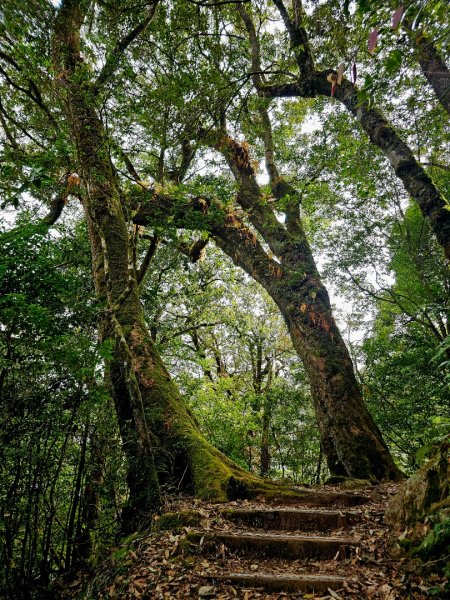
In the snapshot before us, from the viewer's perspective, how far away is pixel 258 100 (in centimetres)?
733

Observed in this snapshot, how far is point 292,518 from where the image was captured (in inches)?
145

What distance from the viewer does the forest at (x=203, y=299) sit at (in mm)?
2986

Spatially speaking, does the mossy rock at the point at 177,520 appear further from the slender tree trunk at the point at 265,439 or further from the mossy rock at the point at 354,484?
the slender tree trunk at the point at 265,439

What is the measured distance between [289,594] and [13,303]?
3.29m

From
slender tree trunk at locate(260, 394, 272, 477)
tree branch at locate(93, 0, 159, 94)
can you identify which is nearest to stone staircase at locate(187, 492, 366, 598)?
tree branch at locate(93, 0, 159, 94)

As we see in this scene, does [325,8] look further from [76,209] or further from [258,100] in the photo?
[76,209]

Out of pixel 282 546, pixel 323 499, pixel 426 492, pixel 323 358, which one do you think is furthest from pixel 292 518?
pixel 323 358

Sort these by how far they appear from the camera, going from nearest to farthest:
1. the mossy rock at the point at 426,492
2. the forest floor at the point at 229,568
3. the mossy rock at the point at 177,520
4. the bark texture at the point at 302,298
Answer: the forest floor at the point at 229,568, the mossy rock at the point at 426,492, the mossy rock at the point at 177,520, the bark texture at the point at 302,298

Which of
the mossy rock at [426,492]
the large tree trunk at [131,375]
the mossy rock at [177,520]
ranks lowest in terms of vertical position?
the mossy rock at [177,520]

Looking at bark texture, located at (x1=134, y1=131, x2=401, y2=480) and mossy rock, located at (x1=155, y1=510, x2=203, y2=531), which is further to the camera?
bark texture, located at (x1=134, y1=131, x2=401, y2=480)

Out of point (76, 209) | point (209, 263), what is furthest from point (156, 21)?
point (209, 263)

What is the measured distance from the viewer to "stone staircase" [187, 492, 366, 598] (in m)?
2.60

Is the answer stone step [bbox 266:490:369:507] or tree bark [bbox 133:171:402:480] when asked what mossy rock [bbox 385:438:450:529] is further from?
tree bark [bbox 133:171:402:480]

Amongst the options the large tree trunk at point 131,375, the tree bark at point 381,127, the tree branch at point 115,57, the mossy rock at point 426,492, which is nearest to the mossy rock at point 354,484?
the large tree trunk at point 131,375
